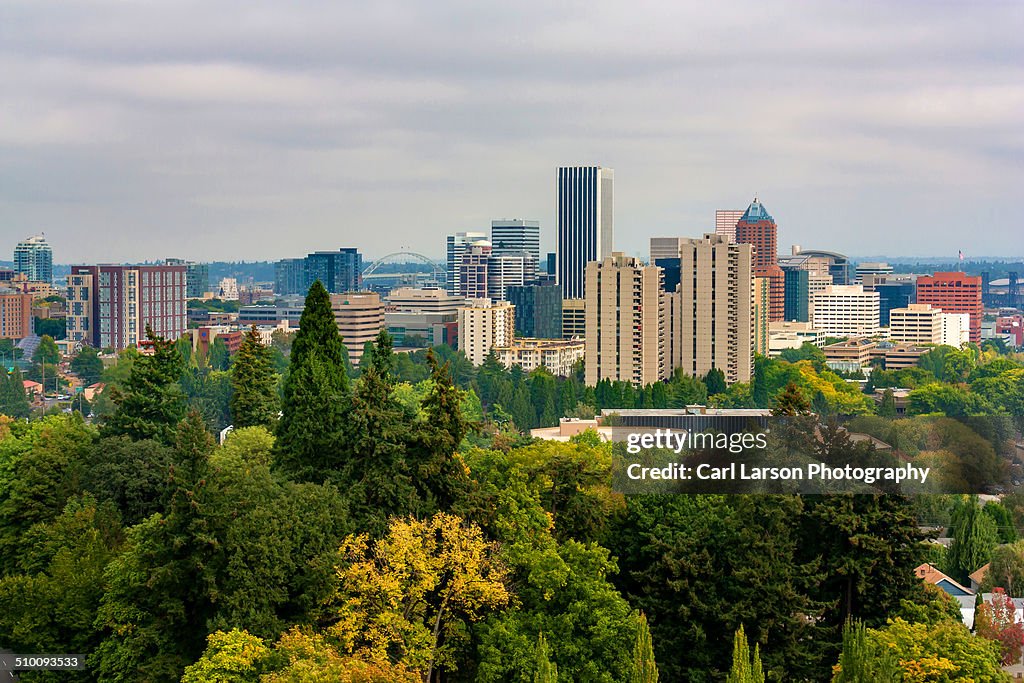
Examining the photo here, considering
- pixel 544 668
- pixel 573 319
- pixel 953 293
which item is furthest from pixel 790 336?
pixel 544 668

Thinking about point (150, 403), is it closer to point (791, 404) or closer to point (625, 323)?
point (791, 404)

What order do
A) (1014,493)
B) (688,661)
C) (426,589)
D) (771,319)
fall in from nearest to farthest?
(426,589) → (688,661) → (1014,493) → (771,319)

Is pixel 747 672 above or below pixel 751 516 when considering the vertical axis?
below

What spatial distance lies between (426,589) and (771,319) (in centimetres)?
9336

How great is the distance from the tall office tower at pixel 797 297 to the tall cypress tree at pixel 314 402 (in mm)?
93376

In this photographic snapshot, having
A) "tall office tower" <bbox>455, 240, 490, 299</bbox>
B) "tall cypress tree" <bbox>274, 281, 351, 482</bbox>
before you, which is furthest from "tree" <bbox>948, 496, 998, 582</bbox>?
"tall office tower" <bbox>455, 240, 490, 299</bbox>

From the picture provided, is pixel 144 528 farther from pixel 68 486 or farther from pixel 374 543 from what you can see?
pixel 68 486

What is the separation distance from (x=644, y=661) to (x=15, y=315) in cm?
8718

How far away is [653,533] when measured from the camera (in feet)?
50.6

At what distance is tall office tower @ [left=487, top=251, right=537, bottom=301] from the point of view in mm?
121312

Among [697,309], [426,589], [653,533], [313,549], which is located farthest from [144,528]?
[697,309]

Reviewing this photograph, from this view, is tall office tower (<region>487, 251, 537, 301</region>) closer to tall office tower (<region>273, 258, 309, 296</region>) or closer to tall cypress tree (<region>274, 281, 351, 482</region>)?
tall office tower (<region>273, 258, 309, 296</region>)

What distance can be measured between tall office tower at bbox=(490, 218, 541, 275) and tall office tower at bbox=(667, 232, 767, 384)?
78.5 meters

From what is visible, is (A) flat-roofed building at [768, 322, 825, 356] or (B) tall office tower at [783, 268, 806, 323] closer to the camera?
(A) flat-roofed building at [768, 322, 825, 356]
